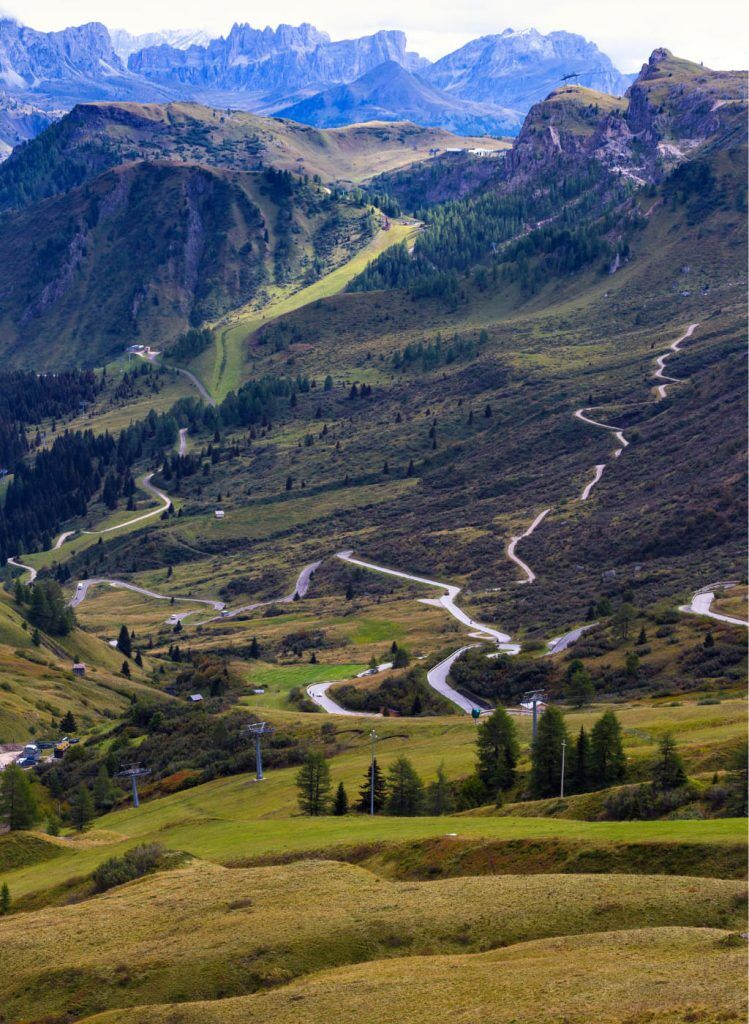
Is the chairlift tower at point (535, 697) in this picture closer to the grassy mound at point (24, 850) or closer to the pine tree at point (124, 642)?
the grassy mound at point (24, 850)

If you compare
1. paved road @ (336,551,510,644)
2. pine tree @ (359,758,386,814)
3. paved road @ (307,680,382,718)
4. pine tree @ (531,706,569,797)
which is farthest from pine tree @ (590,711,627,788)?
paved road @ (336,551,510,644)

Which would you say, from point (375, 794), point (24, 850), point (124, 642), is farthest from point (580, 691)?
point (124, 642)

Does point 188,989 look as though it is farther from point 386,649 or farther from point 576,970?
point 386,649

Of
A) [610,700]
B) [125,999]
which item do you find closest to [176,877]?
[125,999]

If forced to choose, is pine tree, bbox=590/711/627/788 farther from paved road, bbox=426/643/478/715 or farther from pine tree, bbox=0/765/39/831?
pine tree, bbox=0/765/39/831

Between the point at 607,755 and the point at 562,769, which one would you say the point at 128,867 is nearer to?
the point at 562,769

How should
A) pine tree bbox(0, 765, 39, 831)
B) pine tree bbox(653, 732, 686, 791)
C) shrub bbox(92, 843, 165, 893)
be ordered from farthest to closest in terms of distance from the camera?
pine tree bbox(0, 765, 39, 831)
shrub bbox(92, 843, 165, 893)
pine tree bbox(653, 732, 686, 791)

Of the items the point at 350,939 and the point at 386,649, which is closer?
the point at 350,939
